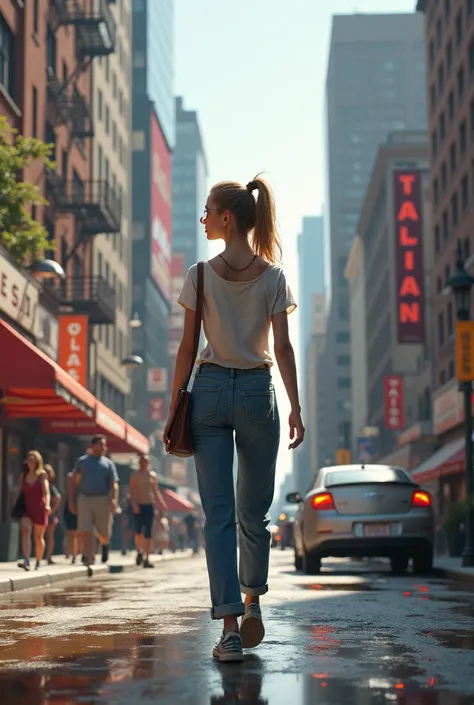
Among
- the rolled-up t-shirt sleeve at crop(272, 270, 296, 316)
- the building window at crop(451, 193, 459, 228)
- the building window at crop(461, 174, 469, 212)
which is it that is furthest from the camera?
the building window at crop(451, 193, 459, 228)

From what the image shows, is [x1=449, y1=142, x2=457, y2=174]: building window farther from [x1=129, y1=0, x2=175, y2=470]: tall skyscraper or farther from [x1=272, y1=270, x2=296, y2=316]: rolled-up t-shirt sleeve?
[x1=272, y1=270, x2=296, y2=316]: rolled-up t-shirt sleeve

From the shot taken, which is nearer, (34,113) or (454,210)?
(34,113)

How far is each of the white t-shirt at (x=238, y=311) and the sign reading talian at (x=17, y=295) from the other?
17.1m

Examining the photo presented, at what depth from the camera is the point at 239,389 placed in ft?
20.1

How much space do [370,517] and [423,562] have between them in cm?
140

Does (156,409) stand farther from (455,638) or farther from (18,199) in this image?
(455,638)

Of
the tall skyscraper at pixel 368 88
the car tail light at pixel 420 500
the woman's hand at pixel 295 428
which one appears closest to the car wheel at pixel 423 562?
the car tail light at pixel 420 500

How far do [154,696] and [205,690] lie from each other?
9.2 inches

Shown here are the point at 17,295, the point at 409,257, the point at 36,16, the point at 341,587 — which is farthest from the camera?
the point at 409,257

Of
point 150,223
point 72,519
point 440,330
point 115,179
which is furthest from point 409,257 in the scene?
point 72,519

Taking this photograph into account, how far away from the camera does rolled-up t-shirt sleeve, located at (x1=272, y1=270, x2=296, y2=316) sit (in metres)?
6.36

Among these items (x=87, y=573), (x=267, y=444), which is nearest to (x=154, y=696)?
(x=267, y=444)

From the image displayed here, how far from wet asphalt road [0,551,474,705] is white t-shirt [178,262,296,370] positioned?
4.68 feet

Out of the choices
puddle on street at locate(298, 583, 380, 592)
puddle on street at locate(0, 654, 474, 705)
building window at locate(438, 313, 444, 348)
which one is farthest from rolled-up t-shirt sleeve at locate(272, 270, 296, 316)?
building window at locate(438, 313, 444, 348)
